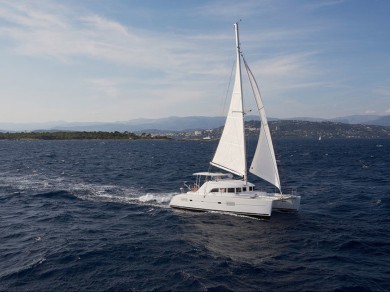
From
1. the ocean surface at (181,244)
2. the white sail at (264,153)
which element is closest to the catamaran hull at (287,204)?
the ocean surface at (181,244)

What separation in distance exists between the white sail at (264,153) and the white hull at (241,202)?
1690 millimetres

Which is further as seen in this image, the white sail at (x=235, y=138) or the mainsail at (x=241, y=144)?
the white sail at (x=235, y=138)

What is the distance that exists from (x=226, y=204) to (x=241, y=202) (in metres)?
1.50

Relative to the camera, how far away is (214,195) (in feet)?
112

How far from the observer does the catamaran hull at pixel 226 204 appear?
3197 centimetres

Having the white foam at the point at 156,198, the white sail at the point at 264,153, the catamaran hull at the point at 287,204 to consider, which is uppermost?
the white sail at the point at 264,153

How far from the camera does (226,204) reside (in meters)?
33.6

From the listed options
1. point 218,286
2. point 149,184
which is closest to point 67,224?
point 218,286

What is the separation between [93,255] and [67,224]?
28.5ft

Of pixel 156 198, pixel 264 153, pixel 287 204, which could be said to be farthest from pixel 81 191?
pixel 287 204

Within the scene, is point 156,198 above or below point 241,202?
below

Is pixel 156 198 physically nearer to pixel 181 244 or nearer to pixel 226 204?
pixel 226 204

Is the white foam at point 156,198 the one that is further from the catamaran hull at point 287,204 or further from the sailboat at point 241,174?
the catamaran hull at point 287,204

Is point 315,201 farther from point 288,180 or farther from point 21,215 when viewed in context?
point 21,215
